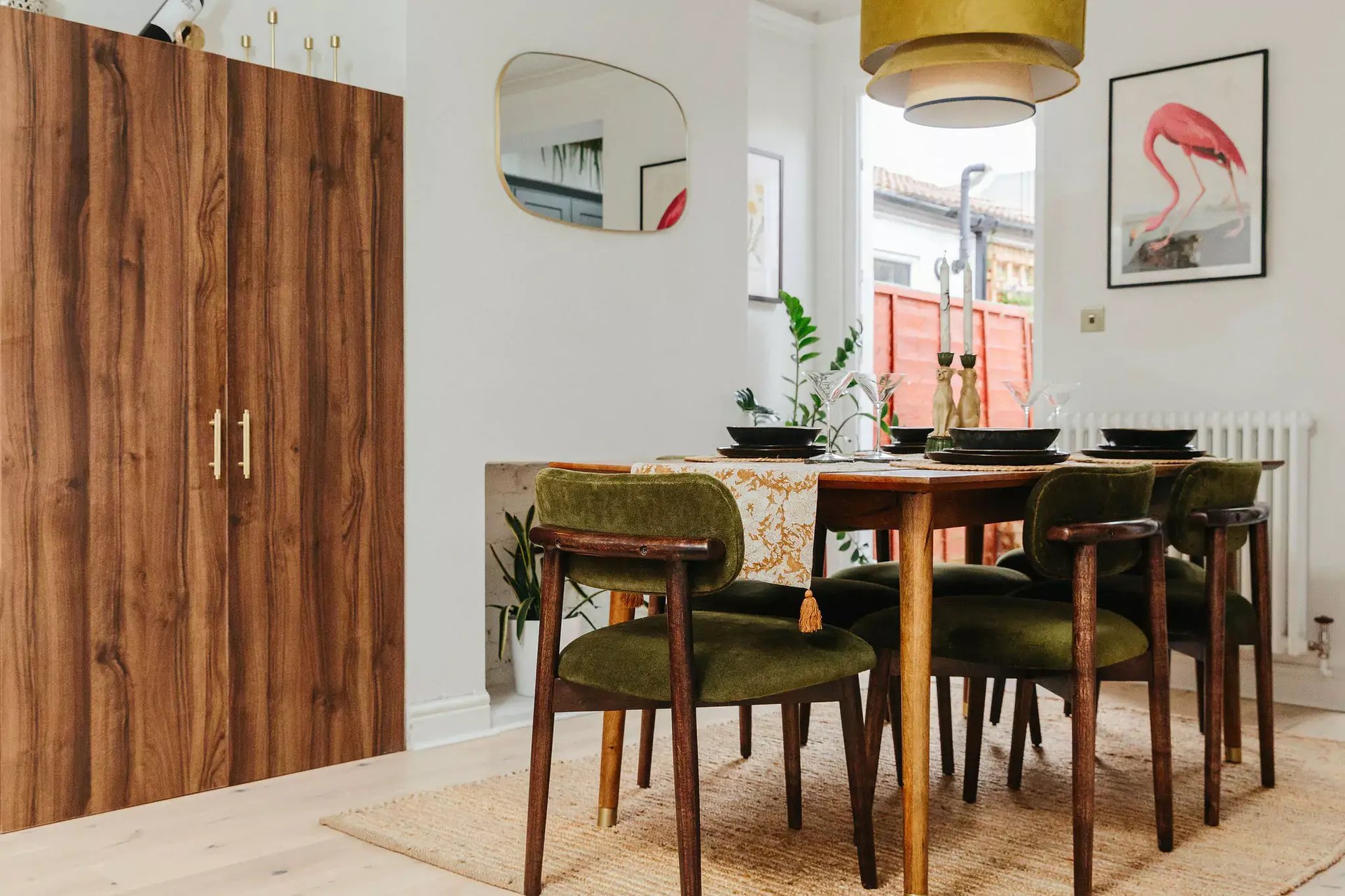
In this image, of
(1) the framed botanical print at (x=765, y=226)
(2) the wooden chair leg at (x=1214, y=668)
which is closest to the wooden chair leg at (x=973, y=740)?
(2) the wooden chair leg at (x=1214, y=668)

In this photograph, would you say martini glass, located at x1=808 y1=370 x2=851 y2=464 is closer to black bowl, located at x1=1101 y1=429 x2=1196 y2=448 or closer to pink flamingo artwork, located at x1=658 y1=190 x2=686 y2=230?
black bowl, located at x1=1101 y1=429 x2=1196 y2=448

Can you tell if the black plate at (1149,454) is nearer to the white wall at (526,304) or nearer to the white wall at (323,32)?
the white wall at (526,304)

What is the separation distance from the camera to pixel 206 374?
9.16 ft

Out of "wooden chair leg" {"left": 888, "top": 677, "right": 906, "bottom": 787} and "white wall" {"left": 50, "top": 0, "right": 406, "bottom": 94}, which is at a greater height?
"white wall" {"left": 50, "top": 0, "right": 406, "bottom": 94}

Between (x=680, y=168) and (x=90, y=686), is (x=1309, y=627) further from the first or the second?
(x=90, y=686)

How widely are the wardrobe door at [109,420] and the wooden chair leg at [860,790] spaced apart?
1515mm

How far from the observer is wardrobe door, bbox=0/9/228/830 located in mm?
2527

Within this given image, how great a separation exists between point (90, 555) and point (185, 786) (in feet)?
1.92

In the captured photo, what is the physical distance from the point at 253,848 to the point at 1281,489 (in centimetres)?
324

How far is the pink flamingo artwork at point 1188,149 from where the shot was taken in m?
3.99

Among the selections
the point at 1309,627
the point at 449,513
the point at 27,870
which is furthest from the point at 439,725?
the point at 1309,627

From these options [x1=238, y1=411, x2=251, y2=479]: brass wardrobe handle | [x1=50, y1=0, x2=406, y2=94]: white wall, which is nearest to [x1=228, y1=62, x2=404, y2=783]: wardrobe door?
[x1=238, y1=411, x2=251, y2=479]: brass wardrobe handle

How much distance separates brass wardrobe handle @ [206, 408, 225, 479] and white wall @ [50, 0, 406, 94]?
3.34ft

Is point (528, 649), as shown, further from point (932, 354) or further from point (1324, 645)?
point (932, 354)
